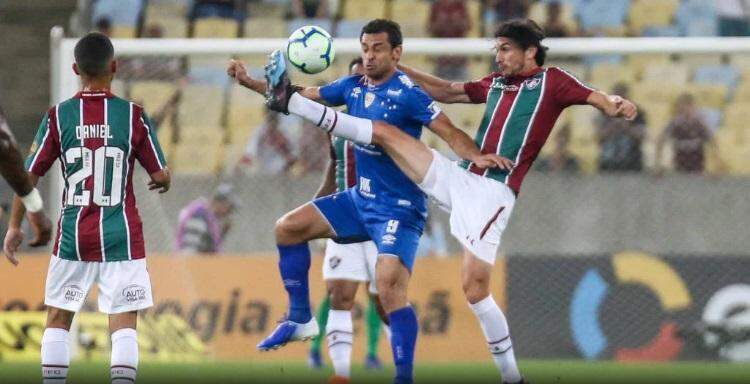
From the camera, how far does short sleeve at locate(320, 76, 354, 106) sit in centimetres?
848

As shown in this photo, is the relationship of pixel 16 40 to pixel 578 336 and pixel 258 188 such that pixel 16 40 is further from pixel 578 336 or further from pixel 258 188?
pixel 578 336

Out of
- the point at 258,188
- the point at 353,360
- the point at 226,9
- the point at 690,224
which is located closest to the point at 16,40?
the point at 226,9

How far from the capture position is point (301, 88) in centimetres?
857

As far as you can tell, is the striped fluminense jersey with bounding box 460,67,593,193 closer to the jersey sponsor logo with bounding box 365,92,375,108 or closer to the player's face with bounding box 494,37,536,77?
the player's face with bounding box 494,37,536,77

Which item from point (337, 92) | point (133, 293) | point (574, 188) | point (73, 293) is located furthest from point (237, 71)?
point (574, 188)

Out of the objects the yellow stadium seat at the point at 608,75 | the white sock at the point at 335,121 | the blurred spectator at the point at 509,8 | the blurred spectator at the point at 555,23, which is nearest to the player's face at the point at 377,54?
the white sock at the point at 335,121

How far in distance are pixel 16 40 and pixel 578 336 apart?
7813 millimetres

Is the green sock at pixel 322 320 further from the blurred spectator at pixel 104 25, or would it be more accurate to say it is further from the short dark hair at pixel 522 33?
the blurred spectator at pixel 104 25

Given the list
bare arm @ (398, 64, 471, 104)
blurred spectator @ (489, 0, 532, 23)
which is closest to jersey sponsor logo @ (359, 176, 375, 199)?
bare arm @ (398, 64, 471, 104)

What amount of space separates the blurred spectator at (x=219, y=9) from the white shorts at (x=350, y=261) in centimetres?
713

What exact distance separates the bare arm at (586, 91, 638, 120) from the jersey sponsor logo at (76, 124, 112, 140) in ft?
8.53

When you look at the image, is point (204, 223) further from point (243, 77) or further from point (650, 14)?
point (650, 14)

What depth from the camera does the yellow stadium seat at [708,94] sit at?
13.8 m

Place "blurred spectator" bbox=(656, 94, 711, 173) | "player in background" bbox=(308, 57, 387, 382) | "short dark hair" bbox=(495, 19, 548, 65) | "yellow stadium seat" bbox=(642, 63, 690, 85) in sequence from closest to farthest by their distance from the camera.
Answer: "short dark hair" bbox=(495, 19, 548, 65), "player in background" bbox=(308, 57, 387, 382), "blurred spectator" bbox=(656, 94, 711, 173), "yellow stadium seat" bbox=(642, 63, 690, 85)
